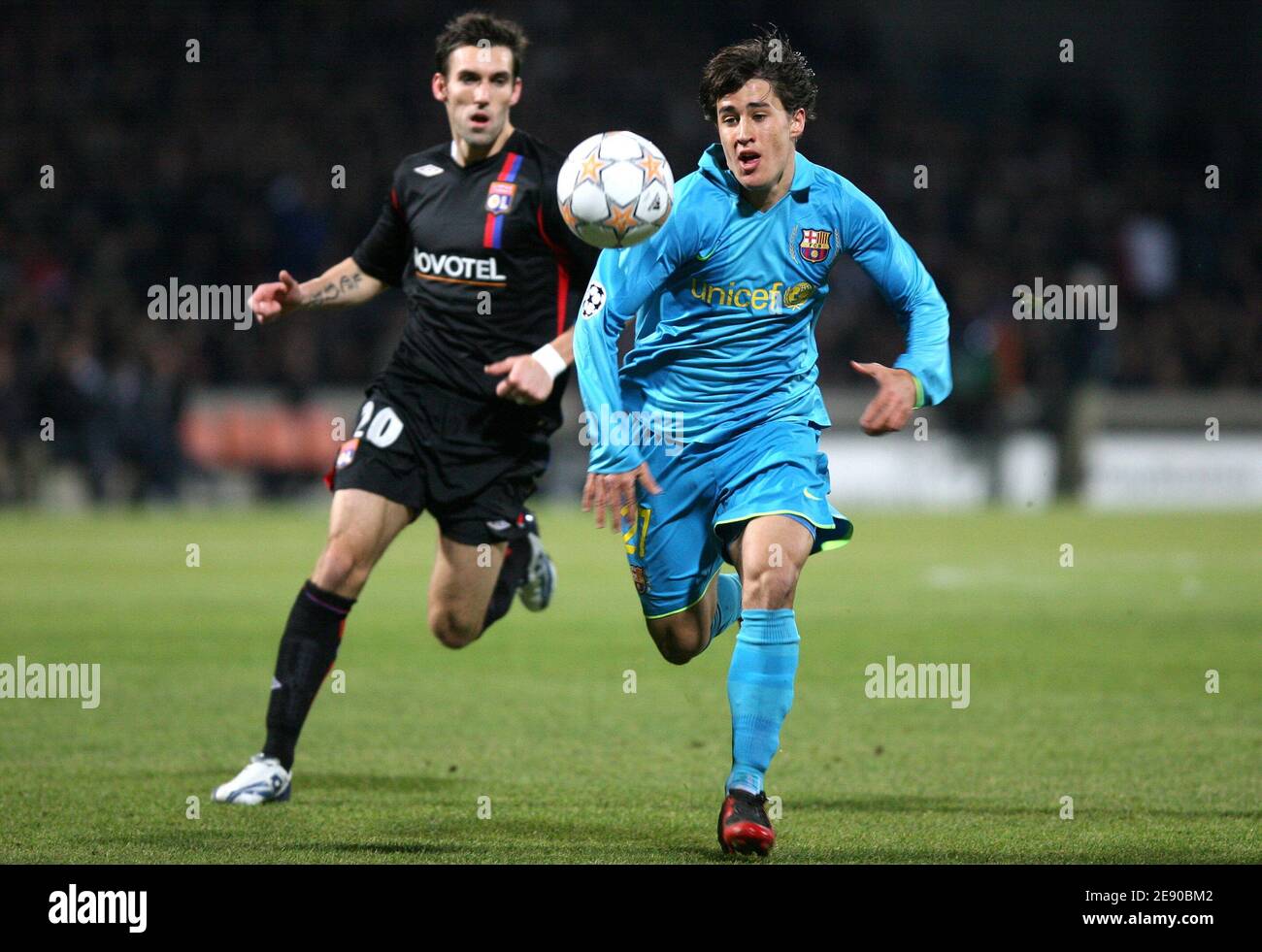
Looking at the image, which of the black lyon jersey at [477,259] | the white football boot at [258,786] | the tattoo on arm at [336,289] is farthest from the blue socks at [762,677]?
the tattoo on arm at [336,289]

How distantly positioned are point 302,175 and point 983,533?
11322 millimetres

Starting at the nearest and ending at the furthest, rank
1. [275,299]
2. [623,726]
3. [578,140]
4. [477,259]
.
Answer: [275,299] → [477,259] → [623,726] → [578,140]

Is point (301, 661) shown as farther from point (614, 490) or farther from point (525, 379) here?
point (614, 490)

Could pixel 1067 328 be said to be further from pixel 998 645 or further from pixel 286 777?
pixel 286 777

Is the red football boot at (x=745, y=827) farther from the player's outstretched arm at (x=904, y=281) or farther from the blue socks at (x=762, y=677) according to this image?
the player's outstretched arm at (x=904, y=281)

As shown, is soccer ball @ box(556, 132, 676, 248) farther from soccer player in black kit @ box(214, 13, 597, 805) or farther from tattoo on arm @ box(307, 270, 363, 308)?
tattoo on arm @ box(307, 270, 363, 308)

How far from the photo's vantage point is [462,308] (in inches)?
273

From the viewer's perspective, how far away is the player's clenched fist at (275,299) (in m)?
6.52

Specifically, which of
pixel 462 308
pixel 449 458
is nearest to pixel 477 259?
pixel 462 308

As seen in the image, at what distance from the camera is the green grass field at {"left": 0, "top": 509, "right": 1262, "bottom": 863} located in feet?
18.3

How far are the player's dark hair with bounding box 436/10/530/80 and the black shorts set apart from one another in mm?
1236

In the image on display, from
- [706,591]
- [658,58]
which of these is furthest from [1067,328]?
[706,591]

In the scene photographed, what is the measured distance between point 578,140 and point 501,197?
19986mm

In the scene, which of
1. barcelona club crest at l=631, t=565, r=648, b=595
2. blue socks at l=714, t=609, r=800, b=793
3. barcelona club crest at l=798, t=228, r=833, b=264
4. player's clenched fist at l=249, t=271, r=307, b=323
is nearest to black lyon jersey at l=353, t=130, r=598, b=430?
player's clenched fist at l=249, t=271, r=307, b=323
